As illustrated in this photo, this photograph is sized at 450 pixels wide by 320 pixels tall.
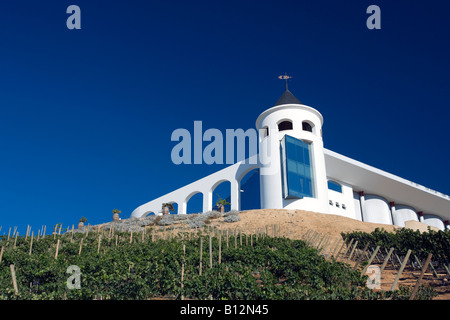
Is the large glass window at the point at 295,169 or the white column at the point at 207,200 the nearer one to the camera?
the large glass window at the point at 295,169

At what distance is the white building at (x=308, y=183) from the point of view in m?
24.1

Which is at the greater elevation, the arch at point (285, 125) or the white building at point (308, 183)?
the arch at point (285, 125)

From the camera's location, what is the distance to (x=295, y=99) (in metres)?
27.8

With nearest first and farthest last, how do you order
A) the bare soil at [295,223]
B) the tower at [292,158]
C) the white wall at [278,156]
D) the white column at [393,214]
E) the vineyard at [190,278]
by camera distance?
1. the vineyard at [190,278]
2. the bare soil at [295,223]
3. the tower at [292,158]
4. the white wall at [278,156]
5. the white column at [393,214]

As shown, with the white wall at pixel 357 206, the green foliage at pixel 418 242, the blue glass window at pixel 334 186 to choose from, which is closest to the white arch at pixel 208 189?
the blue glass window at pixel 334 186

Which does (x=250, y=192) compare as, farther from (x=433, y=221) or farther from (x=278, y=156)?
(x=433, y=221)

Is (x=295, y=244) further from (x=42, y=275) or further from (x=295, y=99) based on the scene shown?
(x=295, y=99)

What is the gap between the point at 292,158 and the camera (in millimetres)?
24125

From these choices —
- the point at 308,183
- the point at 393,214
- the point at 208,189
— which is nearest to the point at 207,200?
the point at 208,189

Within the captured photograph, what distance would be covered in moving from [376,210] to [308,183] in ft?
36.7

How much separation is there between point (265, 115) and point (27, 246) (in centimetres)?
1756

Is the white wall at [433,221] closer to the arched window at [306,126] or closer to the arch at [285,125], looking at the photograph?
the arched window at [306,126]

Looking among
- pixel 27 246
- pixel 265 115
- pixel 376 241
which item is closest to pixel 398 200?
pixel 265 115

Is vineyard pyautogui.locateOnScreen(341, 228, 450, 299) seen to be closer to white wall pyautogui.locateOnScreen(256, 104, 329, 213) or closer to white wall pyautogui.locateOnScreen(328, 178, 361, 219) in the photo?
white wall pyautogui.locateOnScreen(256, 104, 329, 213)
